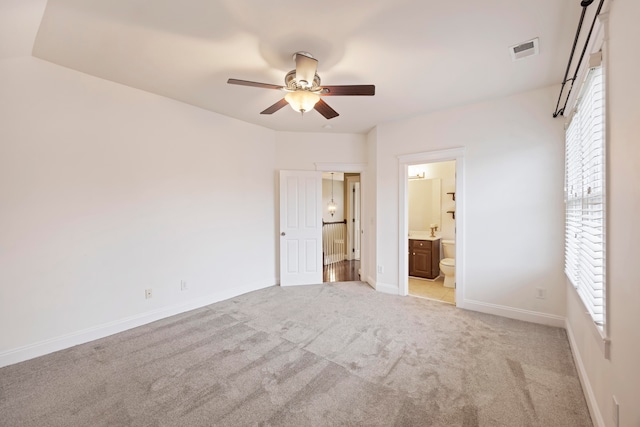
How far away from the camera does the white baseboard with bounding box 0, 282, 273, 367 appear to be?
2.38 m

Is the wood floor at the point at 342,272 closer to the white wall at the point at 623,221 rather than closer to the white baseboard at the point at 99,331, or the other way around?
the white baseboard at the point at 99,331

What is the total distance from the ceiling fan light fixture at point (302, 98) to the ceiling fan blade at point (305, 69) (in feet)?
0.26

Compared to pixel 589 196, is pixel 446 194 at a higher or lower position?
higher

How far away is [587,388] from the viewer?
1.87m

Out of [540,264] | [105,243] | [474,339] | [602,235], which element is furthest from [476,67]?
[105,243]

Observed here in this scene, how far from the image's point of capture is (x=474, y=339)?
2732 mm

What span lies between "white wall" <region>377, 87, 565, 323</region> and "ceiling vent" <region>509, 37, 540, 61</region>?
978 millimetres

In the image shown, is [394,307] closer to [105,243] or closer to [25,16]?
[105,243]

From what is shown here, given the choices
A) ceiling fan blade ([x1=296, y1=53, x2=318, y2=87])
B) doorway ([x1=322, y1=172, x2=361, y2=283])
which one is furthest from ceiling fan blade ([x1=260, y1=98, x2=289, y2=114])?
doorway ([x1=322, y1=172, x2=361, y2=283])

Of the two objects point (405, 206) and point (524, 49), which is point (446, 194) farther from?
point (524, 49)

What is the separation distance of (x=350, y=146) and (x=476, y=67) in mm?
2498

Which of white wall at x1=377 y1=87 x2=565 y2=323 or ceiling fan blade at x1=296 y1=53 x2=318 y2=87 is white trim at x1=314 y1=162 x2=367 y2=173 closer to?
white wall at x1=377 y1=87 x2=565 y2=323

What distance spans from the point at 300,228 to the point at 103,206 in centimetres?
280

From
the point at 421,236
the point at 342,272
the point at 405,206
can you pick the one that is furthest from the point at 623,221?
the point at 342,272
